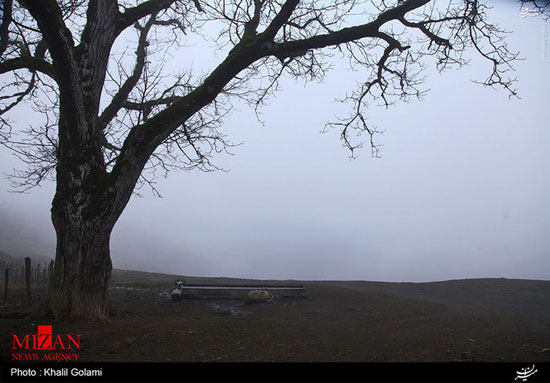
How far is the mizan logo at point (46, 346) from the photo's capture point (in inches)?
204

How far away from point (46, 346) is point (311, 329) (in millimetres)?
4349

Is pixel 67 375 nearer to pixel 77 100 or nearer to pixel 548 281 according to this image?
pixel 77 100

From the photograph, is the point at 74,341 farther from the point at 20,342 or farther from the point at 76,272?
the point at 76,272

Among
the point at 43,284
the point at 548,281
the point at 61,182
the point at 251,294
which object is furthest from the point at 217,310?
the point at 548,281

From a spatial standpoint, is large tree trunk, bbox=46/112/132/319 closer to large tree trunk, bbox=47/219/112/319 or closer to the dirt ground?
large tree trunk, bbox=47/219/112/319

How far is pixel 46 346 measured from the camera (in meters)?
5.64

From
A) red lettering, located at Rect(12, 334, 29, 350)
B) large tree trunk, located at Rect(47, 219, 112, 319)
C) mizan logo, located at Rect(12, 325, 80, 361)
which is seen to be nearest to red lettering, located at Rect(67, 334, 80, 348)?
mizan logo, located at Rect(12, 325, 80, 361)

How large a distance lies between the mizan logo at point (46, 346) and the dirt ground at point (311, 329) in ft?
0.39

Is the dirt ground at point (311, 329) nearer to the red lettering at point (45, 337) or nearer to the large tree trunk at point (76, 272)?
the red lettering at point (45, 337)

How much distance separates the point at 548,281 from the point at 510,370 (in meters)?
12.9

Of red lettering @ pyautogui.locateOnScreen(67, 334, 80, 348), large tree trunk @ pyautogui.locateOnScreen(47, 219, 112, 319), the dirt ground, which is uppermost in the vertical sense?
large tree trunk @ pyautogui.locateOnScreen(47, 219, 112, 319)

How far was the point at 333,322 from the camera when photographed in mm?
8531

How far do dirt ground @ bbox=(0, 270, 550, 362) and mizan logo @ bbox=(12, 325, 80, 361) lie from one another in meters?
0.12

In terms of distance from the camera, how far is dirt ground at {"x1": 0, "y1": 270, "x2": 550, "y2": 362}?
5.69 meters
